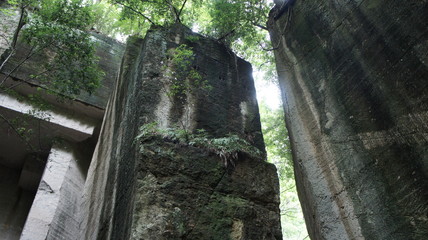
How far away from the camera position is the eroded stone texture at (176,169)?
3006 millimetres

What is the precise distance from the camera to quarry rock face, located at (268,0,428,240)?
3645 mm

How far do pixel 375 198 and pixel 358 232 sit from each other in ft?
1.37

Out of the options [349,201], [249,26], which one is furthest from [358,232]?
[249,26]

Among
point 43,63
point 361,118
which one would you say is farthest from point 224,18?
point 43,63

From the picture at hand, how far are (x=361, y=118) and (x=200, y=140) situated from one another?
205 cm

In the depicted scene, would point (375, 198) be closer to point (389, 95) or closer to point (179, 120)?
point (389, 95)

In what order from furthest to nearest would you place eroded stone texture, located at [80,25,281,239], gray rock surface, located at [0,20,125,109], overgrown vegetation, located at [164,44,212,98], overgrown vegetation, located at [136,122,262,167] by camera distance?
1. gray rock surface, located at [0,20,125,109]
2. overgrown vegetation, located at [164,44,212,98]
3. overgrown vegetation, located at [136,122,262,167]
4. eroded stone texture, located at [80,25,281,239]

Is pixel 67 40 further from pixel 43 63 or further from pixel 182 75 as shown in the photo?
pixel 43 63

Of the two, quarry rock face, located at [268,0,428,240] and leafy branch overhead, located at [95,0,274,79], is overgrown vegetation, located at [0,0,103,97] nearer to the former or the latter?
leafy branch overhead, located at [95,0,274,79]

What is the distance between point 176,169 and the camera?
3260 millimetres

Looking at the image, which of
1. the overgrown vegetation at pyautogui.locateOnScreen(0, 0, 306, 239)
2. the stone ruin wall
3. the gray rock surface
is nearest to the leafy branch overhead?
the overgrown vegetation at pyautogui.locateOnScreen(0, 0, 306, 239)

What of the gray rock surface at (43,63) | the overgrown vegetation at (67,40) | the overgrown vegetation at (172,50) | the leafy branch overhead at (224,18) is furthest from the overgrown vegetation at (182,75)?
the gray rock surface at (43,63)

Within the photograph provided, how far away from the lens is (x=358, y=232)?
3.89 m

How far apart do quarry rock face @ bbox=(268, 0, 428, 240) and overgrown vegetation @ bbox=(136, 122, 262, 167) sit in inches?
52.6
